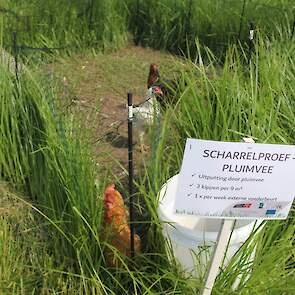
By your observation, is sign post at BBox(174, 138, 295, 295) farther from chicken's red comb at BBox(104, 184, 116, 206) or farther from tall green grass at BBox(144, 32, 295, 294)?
chicken's red comb at BBox(104, 184, 116, 206)

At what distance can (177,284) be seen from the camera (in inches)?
66.4

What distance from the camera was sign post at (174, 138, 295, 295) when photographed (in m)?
1.27

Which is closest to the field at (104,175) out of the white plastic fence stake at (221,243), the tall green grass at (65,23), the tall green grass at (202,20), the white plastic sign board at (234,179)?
the white plastic fence stake at (221,243)

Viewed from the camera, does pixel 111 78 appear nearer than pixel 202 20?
Yes

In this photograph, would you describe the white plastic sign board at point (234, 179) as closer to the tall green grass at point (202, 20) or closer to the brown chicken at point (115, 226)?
the brown chicken at point (115, 226)

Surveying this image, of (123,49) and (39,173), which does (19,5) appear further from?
(39,173)

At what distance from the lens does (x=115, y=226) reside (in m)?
1.83

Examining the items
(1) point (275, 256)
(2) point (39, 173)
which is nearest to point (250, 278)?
(1) point (275, 256)

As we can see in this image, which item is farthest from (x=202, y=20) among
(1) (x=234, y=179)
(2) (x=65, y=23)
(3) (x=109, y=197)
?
(1) (x=234, y=179)

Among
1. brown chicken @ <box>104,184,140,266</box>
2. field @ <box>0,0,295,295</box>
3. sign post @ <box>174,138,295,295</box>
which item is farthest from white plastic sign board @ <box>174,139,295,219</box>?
brown chicken @ <box>104,184,140,266</box>

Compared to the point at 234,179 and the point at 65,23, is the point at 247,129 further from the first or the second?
the point at 65,23

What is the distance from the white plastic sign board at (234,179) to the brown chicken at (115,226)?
0.55m

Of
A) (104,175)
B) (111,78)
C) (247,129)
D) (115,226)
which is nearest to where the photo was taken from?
(115,226)

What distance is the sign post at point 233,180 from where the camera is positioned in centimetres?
127
